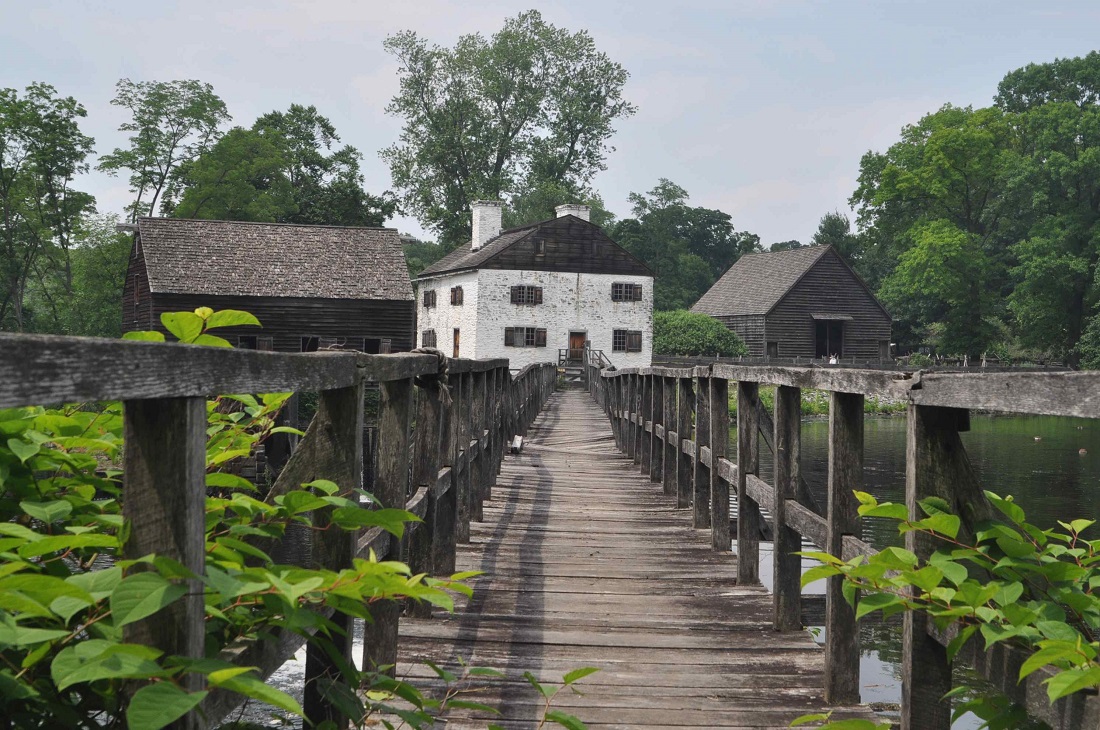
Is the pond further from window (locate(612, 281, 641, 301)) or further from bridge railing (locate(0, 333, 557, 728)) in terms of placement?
window (locate(612, 281, 641, 301))

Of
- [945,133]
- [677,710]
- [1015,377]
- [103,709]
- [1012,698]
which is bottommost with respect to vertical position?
[677,710]

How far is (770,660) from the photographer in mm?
4617

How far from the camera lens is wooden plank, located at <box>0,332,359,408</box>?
1.20 metres

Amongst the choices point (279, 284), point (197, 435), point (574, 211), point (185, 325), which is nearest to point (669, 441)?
point (185, 325)

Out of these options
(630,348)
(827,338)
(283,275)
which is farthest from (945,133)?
(283,275)

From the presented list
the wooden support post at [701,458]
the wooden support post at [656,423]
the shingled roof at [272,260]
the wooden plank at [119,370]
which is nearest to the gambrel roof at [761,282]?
the shingled roof at [272,260]

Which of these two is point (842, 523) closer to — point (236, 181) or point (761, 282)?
point (236, 181)

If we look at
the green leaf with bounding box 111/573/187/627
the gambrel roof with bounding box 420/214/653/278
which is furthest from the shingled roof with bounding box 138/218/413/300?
the green leaf with bounding box 111/573/187/627

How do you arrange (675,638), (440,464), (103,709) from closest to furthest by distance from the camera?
(103,709)
(675,638)
(440,464)

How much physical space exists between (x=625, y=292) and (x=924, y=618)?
152 ft

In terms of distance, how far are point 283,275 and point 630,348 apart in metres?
17.0

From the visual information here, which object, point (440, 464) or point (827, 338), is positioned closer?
point (440, 464)

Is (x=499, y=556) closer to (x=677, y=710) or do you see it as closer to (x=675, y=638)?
(x=675, y=638)

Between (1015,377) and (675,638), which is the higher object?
(1015,377)
